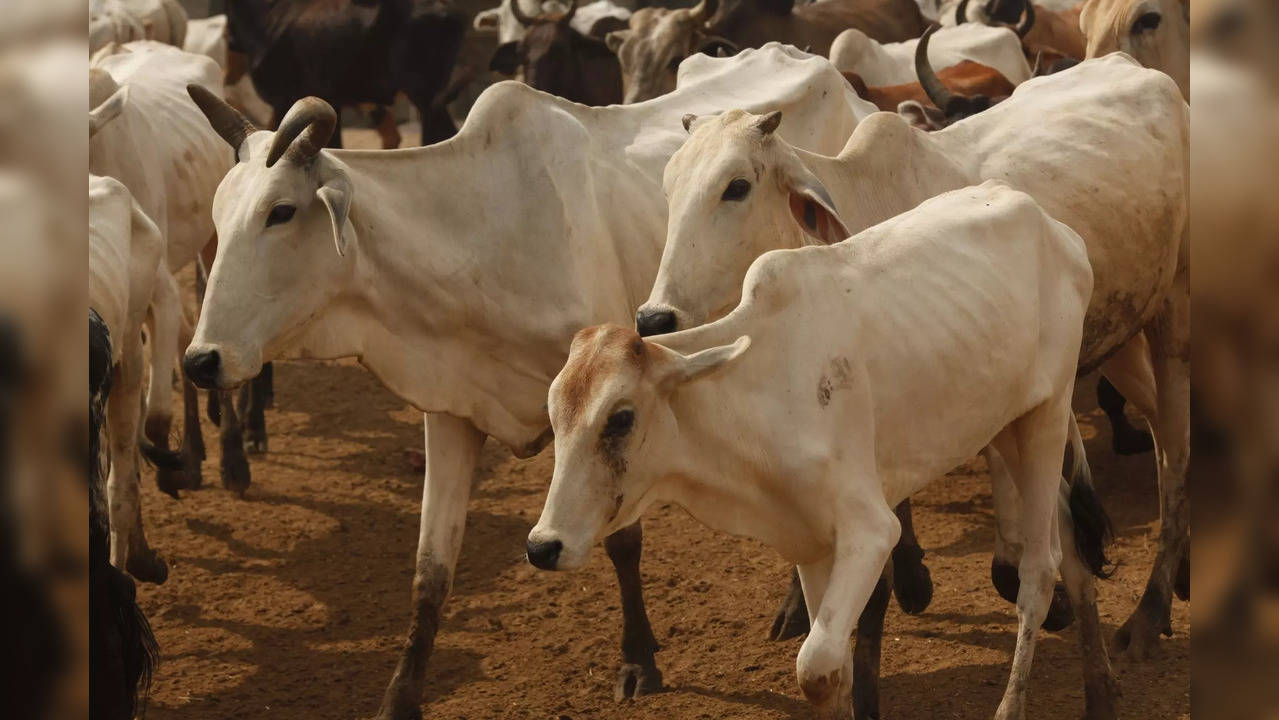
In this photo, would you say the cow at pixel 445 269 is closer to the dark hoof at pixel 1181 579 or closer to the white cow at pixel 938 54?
the dark hoof at pixel 1181 579

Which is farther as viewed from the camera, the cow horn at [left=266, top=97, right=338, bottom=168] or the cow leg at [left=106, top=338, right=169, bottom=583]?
the cow leg at [left=106, top=338, right=169, bottom=583]

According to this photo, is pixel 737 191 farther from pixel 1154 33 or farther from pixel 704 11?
pixel 704 11

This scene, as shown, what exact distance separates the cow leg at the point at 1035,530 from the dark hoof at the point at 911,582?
116 cm

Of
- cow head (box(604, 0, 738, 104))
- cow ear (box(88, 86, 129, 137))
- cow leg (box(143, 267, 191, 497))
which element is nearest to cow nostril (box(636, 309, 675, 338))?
cow leg (box(143, 267, 191, 497))

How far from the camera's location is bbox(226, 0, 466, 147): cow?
10508mm

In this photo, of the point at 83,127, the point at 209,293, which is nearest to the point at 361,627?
the point at 209,293

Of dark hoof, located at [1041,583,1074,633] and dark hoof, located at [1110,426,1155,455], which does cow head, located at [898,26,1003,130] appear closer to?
dark hoof, located at [1110,426,1155,455]

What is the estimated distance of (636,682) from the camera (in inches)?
213

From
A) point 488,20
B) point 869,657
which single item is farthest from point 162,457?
point 488,20

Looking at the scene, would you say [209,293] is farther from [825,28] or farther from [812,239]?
[825,28]

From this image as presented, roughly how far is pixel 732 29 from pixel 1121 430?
5.01 m

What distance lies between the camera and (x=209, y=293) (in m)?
4.73

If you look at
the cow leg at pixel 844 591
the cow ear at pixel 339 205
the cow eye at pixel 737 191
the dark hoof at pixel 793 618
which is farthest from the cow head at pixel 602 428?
the dark hoof at pixel 793 618

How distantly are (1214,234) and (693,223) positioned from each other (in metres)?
3.79
